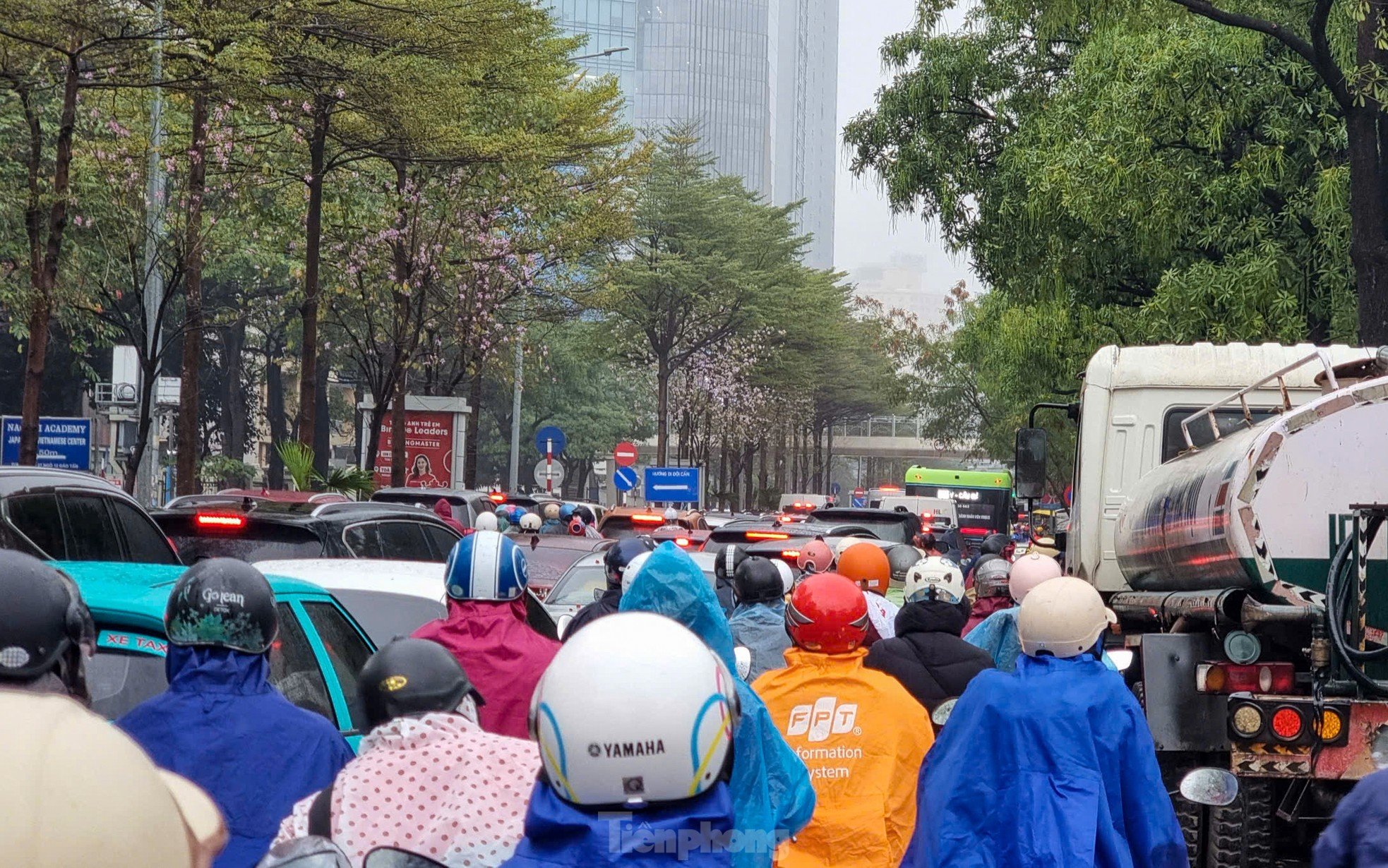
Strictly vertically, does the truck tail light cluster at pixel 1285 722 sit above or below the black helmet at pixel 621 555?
below

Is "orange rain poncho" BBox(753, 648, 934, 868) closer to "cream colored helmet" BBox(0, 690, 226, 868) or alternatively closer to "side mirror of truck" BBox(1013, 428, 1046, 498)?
"cream colored helmet" BBox(0, 690, 226, 868)

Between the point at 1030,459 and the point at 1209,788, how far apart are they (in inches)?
321

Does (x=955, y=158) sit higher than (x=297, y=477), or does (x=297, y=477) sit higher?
(x=955, y=158)

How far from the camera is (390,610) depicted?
7.52 metres

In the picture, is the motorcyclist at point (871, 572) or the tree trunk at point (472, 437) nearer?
the motorcyclist at point (871, 572)

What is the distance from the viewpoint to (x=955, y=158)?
2481 centimetres

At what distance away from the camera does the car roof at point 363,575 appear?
757 centimetres

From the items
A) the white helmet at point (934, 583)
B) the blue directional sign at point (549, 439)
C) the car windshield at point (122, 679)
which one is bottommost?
the car windshield at point (122, 679)

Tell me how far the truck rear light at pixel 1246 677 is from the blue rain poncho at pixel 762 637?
7.62 feet


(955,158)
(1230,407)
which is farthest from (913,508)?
(1230,407)

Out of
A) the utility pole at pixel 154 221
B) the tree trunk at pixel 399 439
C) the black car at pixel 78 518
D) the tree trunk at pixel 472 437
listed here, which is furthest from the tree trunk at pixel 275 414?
the black car at pixel 78 518

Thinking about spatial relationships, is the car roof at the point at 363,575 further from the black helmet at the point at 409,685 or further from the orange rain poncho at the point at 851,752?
the black helmet at the point at 409,685

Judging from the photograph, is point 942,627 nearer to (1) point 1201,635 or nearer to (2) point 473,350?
(1) point 1201,635

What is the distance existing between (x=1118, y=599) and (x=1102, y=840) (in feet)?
17.6
